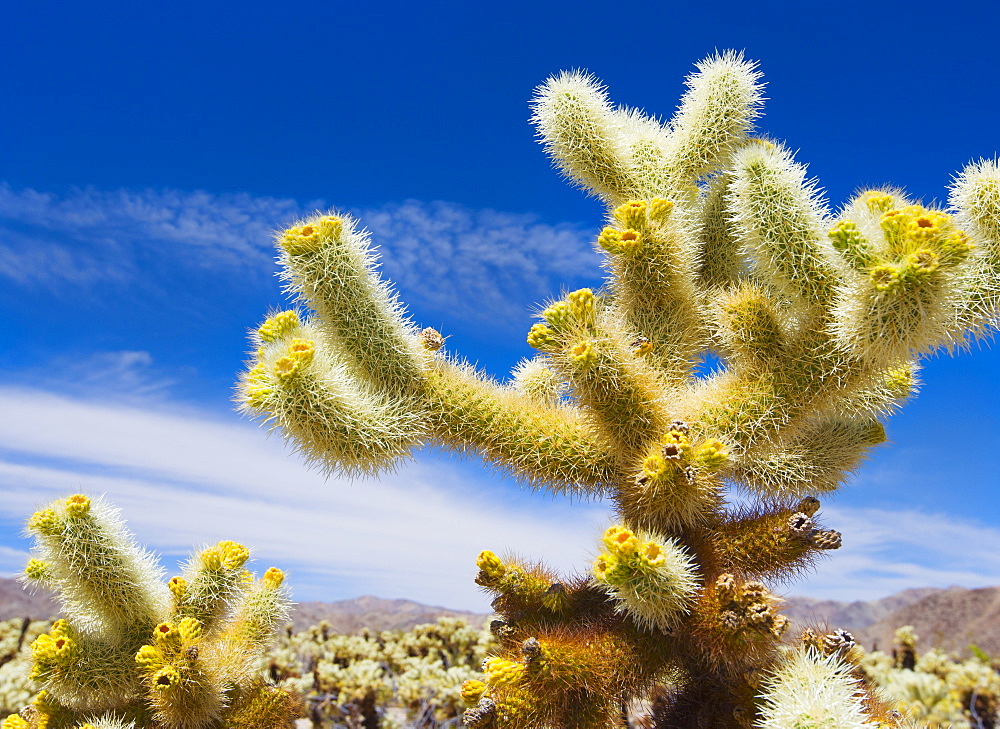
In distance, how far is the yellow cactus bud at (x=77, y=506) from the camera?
4145 mm

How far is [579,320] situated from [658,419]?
664mm

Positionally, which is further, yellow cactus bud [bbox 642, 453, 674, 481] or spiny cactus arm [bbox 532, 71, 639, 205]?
spiny cactus arm [bbox 532, 71, 639, 205]

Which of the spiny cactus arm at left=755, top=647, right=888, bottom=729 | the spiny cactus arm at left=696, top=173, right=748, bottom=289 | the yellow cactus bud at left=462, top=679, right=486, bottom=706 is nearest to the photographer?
the spiny cactus arm at left=755, top=647, right=888, bottom=729

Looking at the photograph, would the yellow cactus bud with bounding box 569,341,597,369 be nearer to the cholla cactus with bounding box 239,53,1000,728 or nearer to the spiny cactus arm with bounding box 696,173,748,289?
the cholla cactus with bounding box 239,53,1000,728

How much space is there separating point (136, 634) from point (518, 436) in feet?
10.1

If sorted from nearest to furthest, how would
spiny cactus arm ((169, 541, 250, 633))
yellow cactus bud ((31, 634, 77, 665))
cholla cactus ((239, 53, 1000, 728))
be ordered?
cholla cactus ((239, 53, 1000, 728)), yellow cactus bud ((31, 634, 77, 665)), spiny cactus arm ((169, 541, 250, 633))

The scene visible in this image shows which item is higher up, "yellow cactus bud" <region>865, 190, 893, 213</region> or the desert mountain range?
"yellow cactus bud" <region>865, 190, 893, 213</region>

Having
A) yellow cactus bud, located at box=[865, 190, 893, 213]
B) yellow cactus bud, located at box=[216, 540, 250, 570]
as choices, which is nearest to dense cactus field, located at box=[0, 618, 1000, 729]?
yellow cactus bud, located at box=[216, 540, 250, 570]

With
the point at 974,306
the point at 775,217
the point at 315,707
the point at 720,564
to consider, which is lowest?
the point at 315,707

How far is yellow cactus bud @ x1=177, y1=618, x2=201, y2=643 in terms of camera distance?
4.14 m

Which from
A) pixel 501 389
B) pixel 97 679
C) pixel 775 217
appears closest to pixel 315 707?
pixel 97 679

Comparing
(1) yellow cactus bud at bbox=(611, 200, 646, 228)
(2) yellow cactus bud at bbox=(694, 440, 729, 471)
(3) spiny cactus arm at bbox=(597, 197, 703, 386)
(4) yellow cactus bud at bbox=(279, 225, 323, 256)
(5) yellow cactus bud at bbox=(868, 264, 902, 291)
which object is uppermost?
(1) yellow cactus bud at bbox=(611, 200, 646, 228)

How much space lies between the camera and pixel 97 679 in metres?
4.41

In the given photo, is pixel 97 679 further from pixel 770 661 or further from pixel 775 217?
pixel 775 217
